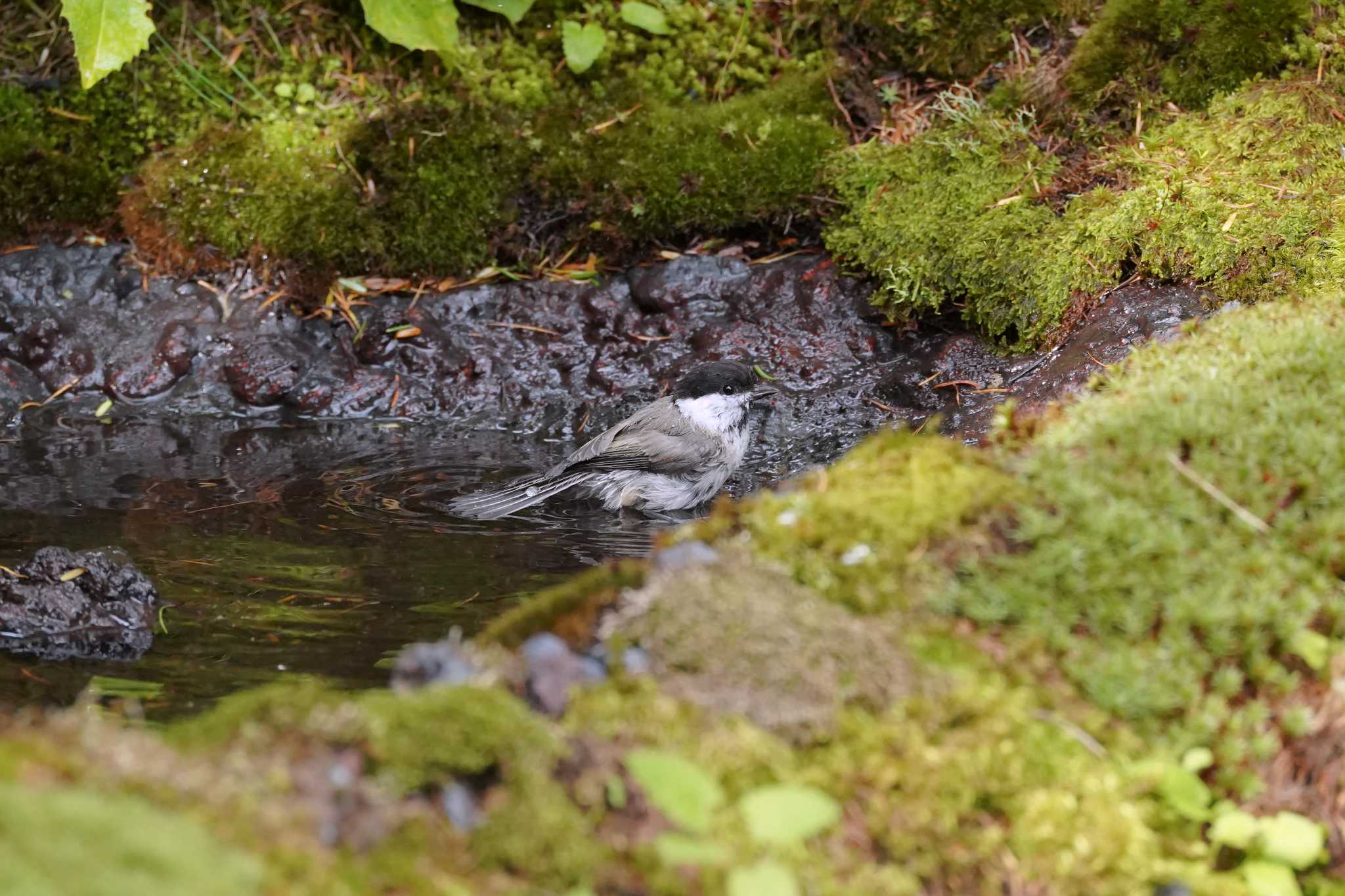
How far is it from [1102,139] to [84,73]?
5.77 m

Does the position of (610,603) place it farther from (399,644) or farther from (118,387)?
(118,387)

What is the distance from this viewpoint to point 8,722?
229cm

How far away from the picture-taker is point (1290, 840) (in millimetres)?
2535

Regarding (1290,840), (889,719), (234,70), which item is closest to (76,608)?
(889,719)

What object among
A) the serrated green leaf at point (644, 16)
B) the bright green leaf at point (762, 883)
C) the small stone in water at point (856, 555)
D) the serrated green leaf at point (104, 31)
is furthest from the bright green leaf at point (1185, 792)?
the serrated green leaf at point (104, 31)

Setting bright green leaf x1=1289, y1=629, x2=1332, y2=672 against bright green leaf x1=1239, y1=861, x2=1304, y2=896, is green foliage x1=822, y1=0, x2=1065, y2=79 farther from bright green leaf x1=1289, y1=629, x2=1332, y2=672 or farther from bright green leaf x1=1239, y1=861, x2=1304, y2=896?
bright green leaf x1=1239, y1=861, x2=1304, y2=896

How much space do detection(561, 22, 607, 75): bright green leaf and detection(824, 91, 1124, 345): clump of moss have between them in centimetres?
164

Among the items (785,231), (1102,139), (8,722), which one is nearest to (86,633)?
(8,722)

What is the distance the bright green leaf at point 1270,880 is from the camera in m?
2.56

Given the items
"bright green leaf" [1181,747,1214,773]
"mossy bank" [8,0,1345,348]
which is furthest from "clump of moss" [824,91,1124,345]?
"bright green leaf" [1181,747,1214,773]

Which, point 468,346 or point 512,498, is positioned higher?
point 468,346

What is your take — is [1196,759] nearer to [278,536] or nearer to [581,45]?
[278,536]

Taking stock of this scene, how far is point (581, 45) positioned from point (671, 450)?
2601 mm

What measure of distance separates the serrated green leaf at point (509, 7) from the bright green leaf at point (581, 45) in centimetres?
27
